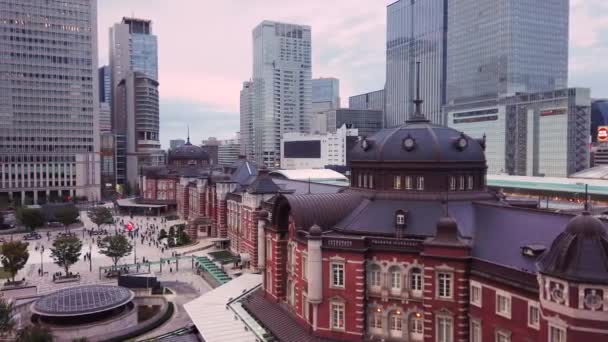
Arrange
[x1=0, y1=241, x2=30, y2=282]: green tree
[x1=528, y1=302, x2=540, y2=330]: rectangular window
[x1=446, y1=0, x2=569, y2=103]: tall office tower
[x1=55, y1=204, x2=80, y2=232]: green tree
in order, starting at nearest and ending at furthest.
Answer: [x1=528, y1=302, x2=540, y2=330]: rectangular window < [x1=0, y1=241, x2=30, y2=282]: green tree < [x1=55, y1=204, x2=80, y2=232]: green tree < [x1=446, y1=0, x2=569, y2=103]: tall office tower

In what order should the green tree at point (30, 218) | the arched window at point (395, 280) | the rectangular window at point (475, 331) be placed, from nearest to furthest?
the rectangular window at point (475, 331)
the arched window at point (395, 280)
the green tree at point (30, 218)

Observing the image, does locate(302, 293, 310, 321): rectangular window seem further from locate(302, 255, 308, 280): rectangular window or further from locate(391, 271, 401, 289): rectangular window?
locate(391, 271, 401, 289): rectangular window

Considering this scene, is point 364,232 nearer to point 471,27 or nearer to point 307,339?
point 307,339

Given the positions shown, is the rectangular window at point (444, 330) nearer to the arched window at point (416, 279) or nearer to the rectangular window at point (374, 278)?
the arched window at point (416, 279)

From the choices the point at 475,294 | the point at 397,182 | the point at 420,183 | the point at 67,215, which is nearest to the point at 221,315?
the point at 397,182

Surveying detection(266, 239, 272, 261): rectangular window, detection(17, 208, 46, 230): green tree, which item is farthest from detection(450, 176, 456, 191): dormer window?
detection(17, 208, 46, 230): green tree

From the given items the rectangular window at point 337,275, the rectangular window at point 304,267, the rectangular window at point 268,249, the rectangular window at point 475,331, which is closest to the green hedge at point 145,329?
the rectangular window at point 268,249

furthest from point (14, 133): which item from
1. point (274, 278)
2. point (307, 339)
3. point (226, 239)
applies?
point (307, 339)
